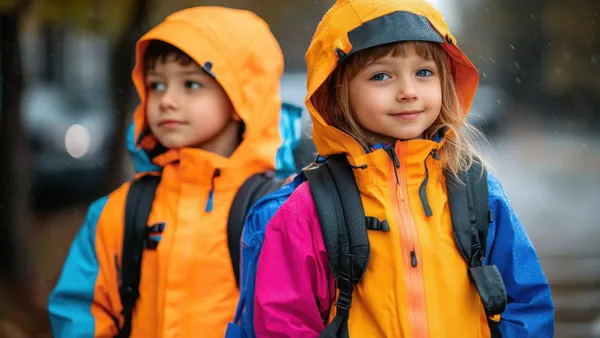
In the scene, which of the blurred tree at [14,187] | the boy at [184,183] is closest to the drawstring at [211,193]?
the boy at [184,183]

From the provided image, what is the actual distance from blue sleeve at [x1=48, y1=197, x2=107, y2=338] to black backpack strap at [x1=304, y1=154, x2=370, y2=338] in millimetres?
1254

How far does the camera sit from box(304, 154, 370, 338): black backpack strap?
2502 mm

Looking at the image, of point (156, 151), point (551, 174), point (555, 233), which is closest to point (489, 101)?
point (551, 174)

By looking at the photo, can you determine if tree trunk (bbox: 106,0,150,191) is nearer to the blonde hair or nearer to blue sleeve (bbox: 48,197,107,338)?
blue sleeve (bbox: 48,197,107,338)

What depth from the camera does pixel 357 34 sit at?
266cm

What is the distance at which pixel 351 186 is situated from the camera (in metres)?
2.64

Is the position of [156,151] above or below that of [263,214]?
above

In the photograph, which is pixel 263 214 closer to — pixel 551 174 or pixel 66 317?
pixel 66 317

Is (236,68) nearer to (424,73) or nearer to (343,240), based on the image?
(424,73)

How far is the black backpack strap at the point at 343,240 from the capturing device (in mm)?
2502

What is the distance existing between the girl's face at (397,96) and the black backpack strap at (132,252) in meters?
1.16

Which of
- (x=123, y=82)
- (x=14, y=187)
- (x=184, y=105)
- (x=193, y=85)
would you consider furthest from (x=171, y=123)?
(x=14, y=187)

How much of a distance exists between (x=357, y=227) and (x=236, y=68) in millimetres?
1292

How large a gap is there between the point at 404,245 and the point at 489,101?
2239 cm
